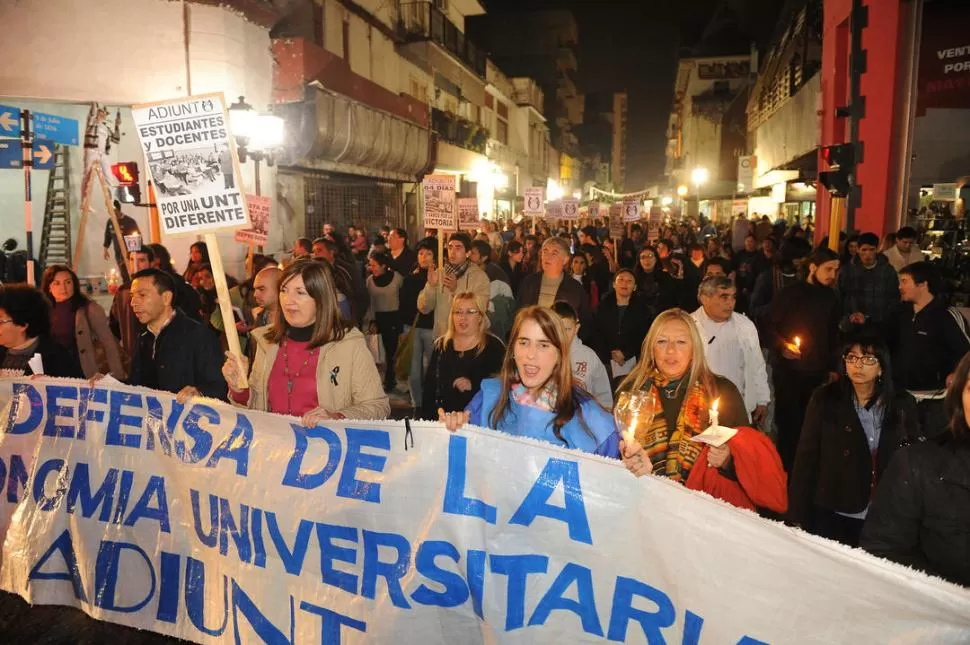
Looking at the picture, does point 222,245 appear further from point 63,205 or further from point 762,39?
point 762,39

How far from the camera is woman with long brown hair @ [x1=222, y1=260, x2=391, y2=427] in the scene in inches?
155

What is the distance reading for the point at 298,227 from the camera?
17.5 metres

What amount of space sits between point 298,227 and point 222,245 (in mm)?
3787

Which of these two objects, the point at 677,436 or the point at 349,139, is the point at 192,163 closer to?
the point at 677,436

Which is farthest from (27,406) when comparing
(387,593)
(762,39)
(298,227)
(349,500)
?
(762,39)

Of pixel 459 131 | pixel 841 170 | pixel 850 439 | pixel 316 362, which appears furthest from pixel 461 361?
pixel 459 131

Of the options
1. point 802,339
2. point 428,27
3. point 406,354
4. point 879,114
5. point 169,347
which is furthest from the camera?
point 428,27

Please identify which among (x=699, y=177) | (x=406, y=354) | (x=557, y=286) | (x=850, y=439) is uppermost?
(x=699, y=177)

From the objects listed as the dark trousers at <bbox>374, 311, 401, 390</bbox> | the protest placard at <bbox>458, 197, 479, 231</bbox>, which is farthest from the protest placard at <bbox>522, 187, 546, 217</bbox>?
the dark trousers at <bbox>374, 311, 401, 390</bbox>

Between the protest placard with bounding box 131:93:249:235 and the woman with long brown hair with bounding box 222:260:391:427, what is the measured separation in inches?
28.9

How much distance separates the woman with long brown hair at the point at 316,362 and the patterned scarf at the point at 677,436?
1425 millimetres

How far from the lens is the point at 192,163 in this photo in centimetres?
433

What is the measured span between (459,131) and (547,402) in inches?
1177

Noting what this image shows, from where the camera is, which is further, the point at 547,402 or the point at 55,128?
the point at 55,128
